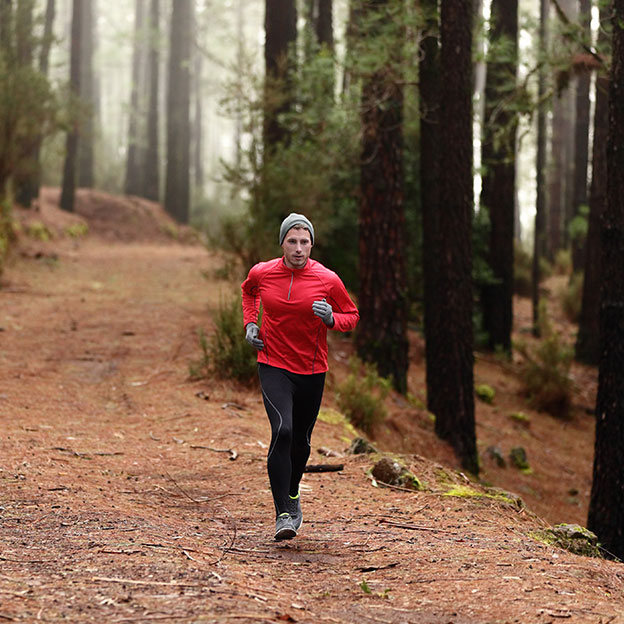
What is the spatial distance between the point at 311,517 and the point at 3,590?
266cm

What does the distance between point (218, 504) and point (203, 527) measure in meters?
0.81

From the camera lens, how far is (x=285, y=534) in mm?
5066

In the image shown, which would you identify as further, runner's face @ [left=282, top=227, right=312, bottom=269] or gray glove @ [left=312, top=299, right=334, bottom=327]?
runner's face @ [left=282, top=227, right=312, bottom=269]

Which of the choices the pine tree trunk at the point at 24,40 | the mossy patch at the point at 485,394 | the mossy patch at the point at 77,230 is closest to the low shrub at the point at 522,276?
the mossy patch at the point at 485,394

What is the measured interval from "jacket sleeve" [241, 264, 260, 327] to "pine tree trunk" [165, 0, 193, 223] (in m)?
26.3

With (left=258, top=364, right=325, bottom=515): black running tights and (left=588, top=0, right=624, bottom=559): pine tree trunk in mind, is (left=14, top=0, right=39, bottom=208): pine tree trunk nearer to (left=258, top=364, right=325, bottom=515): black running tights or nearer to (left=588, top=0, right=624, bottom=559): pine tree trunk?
(left=588, top=0, right=624, bottom=559): pine tree trunk

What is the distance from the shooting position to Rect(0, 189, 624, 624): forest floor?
3848 mm

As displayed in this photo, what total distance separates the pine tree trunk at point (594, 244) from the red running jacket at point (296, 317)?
12.3 meters

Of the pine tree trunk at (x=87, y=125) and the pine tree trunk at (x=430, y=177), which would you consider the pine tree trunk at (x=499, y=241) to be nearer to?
the pine tree trunk at (x=430, y=177)

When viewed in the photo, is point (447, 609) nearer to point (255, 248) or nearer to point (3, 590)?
point (3, 590)

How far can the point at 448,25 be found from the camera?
1030 centimetres

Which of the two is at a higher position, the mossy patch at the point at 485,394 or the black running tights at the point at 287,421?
the black running tights at the point at 287,421

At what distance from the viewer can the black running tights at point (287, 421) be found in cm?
510

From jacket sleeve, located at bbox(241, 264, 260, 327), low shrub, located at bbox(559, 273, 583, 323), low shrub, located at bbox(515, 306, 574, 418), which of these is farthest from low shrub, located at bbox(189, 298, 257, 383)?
low shrub, located at bbox(559, 273, 583, 323)
